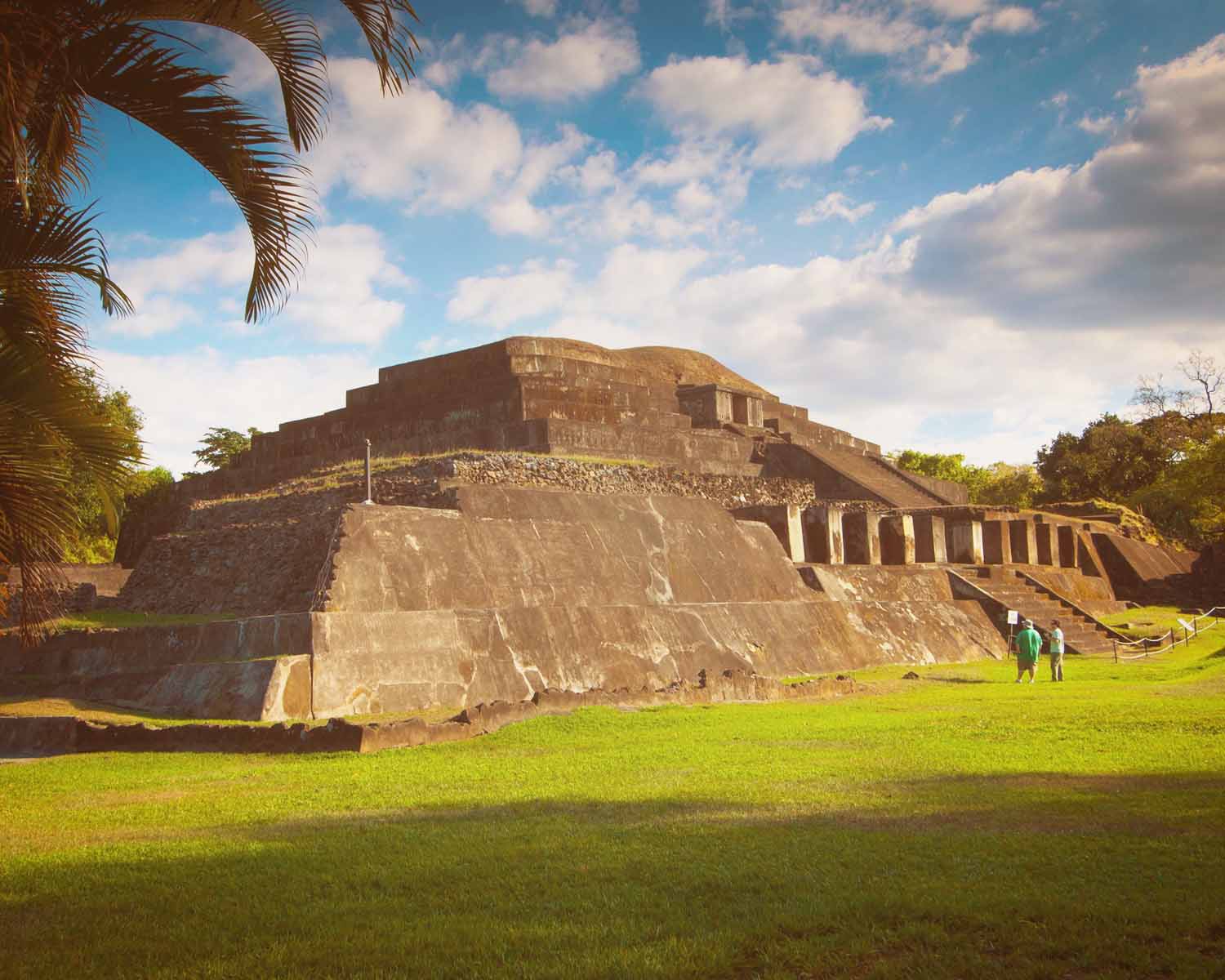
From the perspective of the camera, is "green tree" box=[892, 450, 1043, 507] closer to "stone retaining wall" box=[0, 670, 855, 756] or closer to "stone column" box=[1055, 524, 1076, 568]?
"stone column" box=[1055, 524, 1076, 568]

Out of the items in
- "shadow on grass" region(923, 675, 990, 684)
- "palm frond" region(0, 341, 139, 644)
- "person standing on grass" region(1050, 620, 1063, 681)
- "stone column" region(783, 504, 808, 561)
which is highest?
"stone column" region(783, 504, 808, 561)

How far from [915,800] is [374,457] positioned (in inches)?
670

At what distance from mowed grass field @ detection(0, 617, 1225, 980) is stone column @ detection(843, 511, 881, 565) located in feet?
34.9

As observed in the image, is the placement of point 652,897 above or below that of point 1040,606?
below

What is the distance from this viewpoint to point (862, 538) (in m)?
18.8

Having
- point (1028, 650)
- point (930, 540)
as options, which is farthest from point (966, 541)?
point (1028, 650)

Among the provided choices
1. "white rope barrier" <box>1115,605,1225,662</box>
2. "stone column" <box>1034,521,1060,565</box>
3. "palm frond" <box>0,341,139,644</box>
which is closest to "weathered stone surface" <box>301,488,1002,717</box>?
"white rope barrier" <box>1115,605,1225,662</box>

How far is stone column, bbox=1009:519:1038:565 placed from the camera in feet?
73.2

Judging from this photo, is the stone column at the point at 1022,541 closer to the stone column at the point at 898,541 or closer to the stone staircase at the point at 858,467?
the stone staircase at the point at 858,467

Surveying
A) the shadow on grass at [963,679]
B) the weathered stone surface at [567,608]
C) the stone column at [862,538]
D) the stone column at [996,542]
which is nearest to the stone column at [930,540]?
the stone column at [996,542]

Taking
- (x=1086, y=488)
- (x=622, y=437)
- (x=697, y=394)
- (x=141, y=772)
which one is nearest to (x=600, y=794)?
(x=141, y=772)

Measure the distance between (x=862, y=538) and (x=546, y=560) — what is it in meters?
7.79

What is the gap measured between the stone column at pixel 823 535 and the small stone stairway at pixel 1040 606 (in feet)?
8.07

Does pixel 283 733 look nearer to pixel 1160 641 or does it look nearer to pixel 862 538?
pixel 862 538
